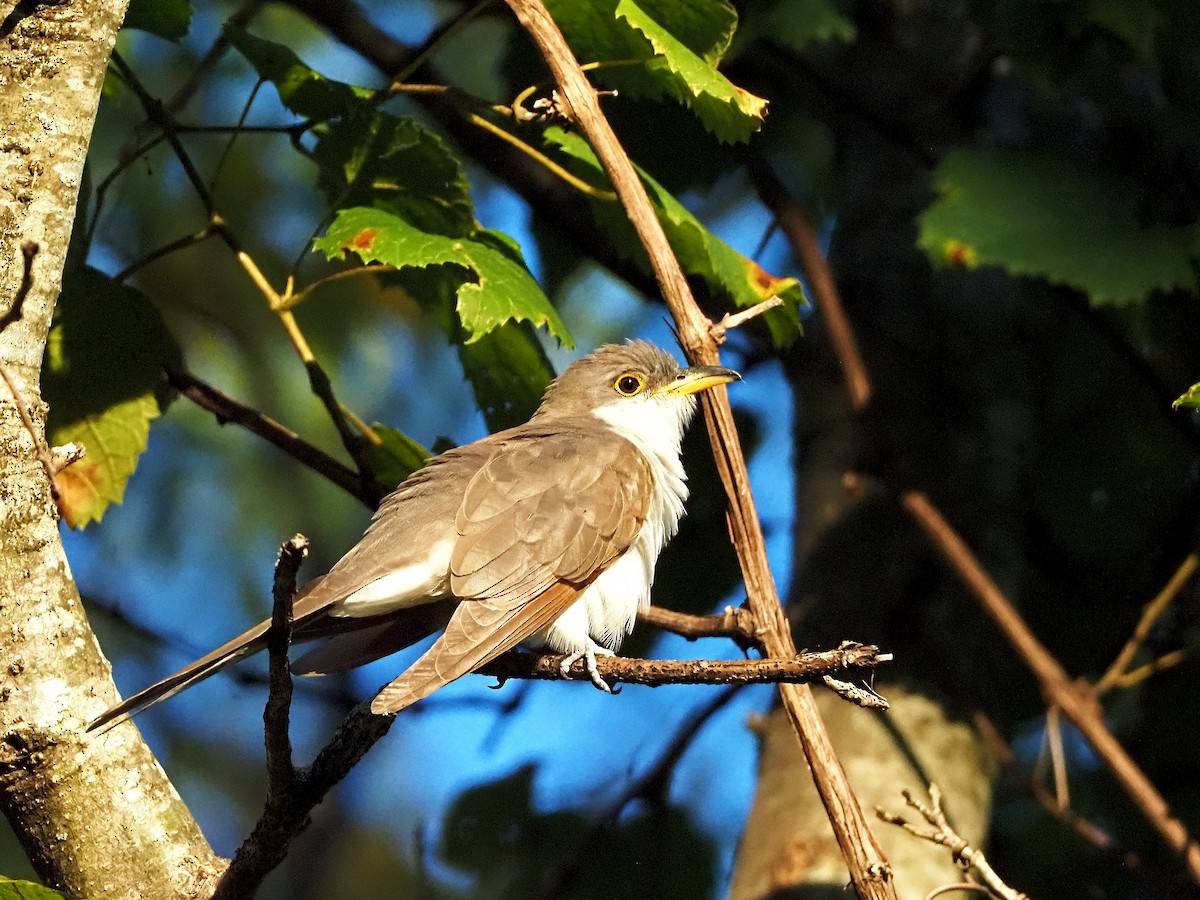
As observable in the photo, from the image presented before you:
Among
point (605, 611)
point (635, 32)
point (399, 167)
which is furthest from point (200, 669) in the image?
point (635, 32)

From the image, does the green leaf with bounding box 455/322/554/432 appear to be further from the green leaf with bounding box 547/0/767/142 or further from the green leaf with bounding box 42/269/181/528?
the green leaf with bounding box 42/269/181/528

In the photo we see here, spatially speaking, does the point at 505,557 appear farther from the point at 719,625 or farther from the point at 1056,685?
the point at 1056,685

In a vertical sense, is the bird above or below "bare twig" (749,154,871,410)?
below

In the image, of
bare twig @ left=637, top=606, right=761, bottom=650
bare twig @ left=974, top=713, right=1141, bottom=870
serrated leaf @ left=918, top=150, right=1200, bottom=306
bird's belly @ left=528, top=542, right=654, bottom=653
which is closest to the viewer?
bare twig @ left=637, top=606, right=761, bottom=650

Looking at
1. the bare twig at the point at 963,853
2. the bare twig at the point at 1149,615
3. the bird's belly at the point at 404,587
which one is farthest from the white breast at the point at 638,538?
the bare twig at the point at 1149,615

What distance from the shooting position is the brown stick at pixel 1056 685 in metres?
3.79

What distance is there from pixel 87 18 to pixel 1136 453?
373 centimetres

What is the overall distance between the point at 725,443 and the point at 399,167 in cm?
117

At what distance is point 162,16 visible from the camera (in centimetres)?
324

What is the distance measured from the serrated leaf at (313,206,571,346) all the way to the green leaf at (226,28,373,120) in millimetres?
293

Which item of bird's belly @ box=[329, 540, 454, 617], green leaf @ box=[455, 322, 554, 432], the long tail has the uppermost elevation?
green leaf @ box=[455, 322, 554, 432]

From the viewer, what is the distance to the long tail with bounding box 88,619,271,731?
2410mm

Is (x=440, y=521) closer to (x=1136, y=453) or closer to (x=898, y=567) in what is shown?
(x=898, y=567)

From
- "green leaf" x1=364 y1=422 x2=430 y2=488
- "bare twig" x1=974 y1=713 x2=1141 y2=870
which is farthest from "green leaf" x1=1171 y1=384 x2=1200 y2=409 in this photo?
"bare twig" x1=974 y1=713 x2=1141 y2=870
